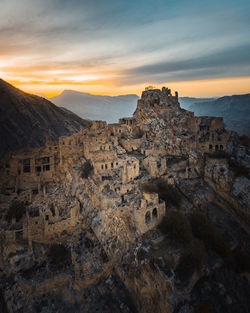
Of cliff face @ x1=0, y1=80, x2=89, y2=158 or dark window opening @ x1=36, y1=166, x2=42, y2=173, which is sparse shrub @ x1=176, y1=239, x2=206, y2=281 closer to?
dark window opening @ x1=36, y1=166, x2=42, y2=173

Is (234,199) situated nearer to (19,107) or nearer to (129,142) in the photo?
(129,142)

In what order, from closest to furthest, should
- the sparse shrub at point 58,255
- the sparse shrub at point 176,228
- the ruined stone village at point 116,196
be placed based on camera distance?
the sparse shrub at point 176,228 → the ruined stone village at point 116,196 → the sparse shrub at point 58,255

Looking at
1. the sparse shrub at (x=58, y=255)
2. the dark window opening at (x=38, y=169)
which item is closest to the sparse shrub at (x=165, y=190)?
the sparse shrub at (x=58, y=255)

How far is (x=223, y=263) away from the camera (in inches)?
920

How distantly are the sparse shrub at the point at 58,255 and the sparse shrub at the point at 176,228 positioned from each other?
11.7 meters

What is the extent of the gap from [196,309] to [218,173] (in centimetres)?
2041

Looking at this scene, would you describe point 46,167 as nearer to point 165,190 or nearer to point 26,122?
point 165,190

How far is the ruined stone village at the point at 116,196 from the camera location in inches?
910

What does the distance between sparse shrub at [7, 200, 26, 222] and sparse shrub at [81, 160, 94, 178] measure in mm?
9774

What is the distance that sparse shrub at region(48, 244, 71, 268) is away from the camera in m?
25.8

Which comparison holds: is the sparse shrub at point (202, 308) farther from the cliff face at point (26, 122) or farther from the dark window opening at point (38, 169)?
the cliff face at point (26, 122)

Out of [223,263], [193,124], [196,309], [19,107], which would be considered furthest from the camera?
[19,107]

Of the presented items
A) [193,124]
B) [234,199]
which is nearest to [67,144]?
[193,124]

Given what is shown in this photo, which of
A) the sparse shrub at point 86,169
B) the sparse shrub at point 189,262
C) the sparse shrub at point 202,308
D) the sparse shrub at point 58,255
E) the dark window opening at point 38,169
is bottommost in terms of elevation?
the sparse shrub at point 58,255
